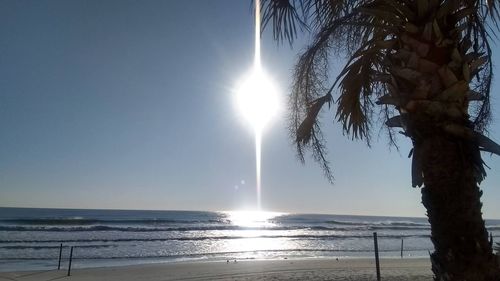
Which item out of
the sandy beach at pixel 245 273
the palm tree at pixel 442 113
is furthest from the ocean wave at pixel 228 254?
the palm tree at pixel 442 113

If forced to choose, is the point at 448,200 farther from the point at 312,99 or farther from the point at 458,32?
the point at 312,99

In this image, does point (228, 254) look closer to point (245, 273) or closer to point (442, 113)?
point (245, 273)

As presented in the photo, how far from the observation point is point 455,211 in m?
3.52

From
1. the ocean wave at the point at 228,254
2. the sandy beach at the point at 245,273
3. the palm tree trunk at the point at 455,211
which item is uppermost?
the palm tree trunk at the point at 455,211

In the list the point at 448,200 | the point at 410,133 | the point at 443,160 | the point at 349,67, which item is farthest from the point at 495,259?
the point at 349,67

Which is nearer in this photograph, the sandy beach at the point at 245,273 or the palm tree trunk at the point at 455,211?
the palm tree trunk at the point at 455,211

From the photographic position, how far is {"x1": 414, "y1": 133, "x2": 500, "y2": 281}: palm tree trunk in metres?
3.47

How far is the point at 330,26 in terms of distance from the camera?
15.7ft

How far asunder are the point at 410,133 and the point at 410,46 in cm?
72

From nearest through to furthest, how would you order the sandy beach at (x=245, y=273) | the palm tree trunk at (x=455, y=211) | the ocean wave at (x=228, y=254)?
the palm tree trunk at (x=455, y=211) < the sandy beach at (x=245, y=273) < the ocean wave at (x=228, y=254)

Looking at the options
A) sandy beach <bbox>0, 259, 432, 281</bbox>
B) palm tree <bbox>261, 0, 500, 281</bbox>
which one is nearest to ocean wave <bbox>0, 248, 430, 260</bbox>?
sandy beach <bbox>0, 259, 432, 281</bbox>

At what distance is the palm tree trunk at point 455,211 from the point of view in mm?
3469

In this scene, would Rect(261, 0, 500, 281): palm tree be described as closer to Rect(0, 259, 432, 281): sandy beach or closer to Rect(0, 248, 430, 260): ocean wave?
Rect(0, 259, 432, 281): sandy beach

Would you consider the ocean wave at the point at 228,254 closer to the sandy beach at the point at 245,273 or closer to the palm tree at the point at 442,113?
the sandy beach at the point at 245,273
